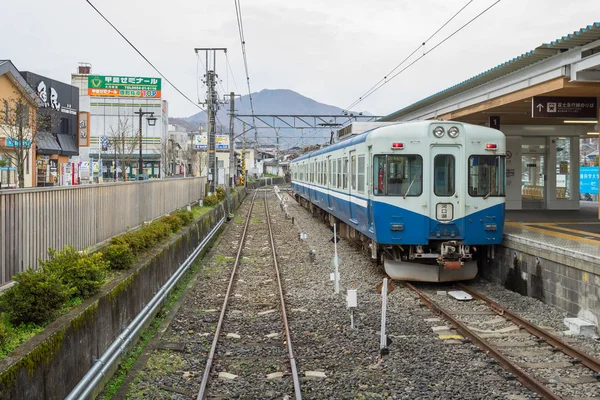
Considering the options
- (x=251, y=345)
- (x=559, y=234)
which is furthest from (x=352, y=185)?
(x=251, y=345)

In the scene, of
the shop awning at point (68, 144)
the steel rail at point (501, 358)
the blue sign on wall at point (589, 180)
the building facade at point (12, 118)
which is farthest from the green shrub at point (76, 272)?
the shop awning at point (68, 144)

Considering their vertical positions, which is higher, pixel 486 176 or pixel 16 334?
pixel 486 176

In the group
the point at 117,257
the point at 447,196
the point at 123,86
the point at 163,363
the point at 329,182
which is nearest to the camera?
the point at 163,363

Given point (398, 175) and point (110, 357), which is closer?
point (110, 357)

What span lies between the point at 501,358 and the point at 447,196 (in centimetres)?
437

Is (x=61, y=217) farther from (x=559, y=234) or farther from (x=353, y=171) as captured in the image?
(x=559, y=234)

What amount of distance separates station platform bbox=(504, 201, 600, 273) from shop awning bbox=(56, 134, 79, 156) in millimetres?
31347

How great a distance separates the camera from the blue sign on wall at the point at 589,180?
26.5 meters

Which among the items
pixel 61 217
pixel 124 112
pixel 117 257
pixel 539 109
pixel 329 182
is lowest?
pixel 117 257

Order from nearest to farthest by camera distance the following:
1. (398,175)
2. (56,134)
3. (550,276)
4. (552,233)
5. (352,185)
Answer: (550,276), (398,175), (552,233), (352,185), (56,134)

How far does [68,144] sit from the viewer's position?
40.0 metres

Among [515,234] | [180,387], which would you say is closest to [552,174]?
[515,234]

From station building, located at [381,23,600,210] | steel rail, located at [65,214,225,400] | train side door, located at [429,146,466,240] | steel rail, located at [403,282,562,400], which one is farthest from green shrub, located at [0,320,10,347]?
station building, located at [381,23,600,210]

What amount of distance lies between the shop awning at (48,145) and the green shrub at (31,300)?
29.4m
